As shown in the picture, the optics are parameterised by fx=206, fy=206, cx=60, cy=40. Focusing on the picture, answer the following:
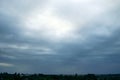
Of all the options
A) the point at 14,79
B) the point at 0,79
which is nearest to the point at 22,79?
the point at 14,79

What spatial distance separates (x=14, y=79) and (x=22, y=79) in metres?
7.58

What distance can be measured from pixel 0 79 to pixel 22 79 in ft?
71.6

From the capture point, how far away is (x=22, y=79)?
639ft

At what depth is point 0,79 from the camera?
197500 millimetres

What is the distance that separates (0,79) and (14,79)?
564 inches

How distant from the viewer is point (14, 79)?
195m

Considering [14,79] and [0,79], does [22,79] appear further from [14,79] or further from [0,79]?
[0,79]
